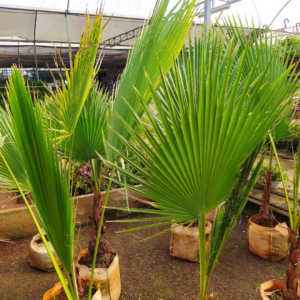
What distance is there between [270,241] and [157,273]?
1012mm

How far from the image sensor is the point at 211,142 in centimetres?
96

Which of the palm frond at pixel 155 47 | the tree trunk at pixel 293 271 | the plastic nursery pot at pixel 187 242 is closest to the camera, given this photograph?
the palm frond at pixel 155 47

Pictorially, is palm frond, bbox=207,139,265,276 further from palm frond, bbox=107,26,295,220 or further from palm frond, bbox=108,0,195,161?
palm frond, bbox=108,0,195,161

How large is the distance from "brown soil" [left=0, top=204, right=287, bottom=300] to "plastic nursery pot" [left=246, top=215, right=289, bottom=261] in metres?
0.07

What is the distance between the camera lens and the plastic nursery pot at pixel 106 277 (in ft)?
6.33

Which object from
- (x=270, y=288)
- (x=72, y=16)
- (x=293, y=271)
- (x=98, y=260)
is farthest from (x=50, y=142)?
(x=72, y=16)

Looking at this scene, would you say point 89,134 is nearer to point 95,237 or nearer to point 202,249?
point 95,237

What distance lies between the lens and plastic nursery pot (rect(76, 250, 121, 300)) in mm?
1928

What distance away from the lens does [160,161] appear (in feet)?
3.40

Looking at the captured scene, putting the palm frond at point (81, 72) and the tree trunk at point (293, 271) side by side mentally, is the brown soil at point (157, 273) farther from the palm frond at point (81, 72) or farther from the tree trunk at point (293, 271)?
the palm frond at point (81, 72)

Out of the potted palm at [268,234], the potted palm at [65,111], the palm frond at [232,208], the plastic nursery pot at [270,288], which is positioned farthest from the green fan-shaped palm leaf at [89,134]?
the potted palm at [268,234]

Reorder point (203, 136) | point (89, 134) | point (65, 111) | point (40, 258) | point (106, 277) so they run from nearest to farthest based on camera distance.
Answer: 1. point (203, 136)
2. point (65, 111)
3. point (89, 134)
4. point (106, 277)
5. point (40, 258)

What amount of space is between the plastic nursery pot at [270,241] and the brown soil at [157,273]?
0.22ft

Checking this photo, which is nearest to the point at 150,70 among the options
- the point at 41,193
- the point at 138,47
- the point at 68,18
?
the point at 138,47
